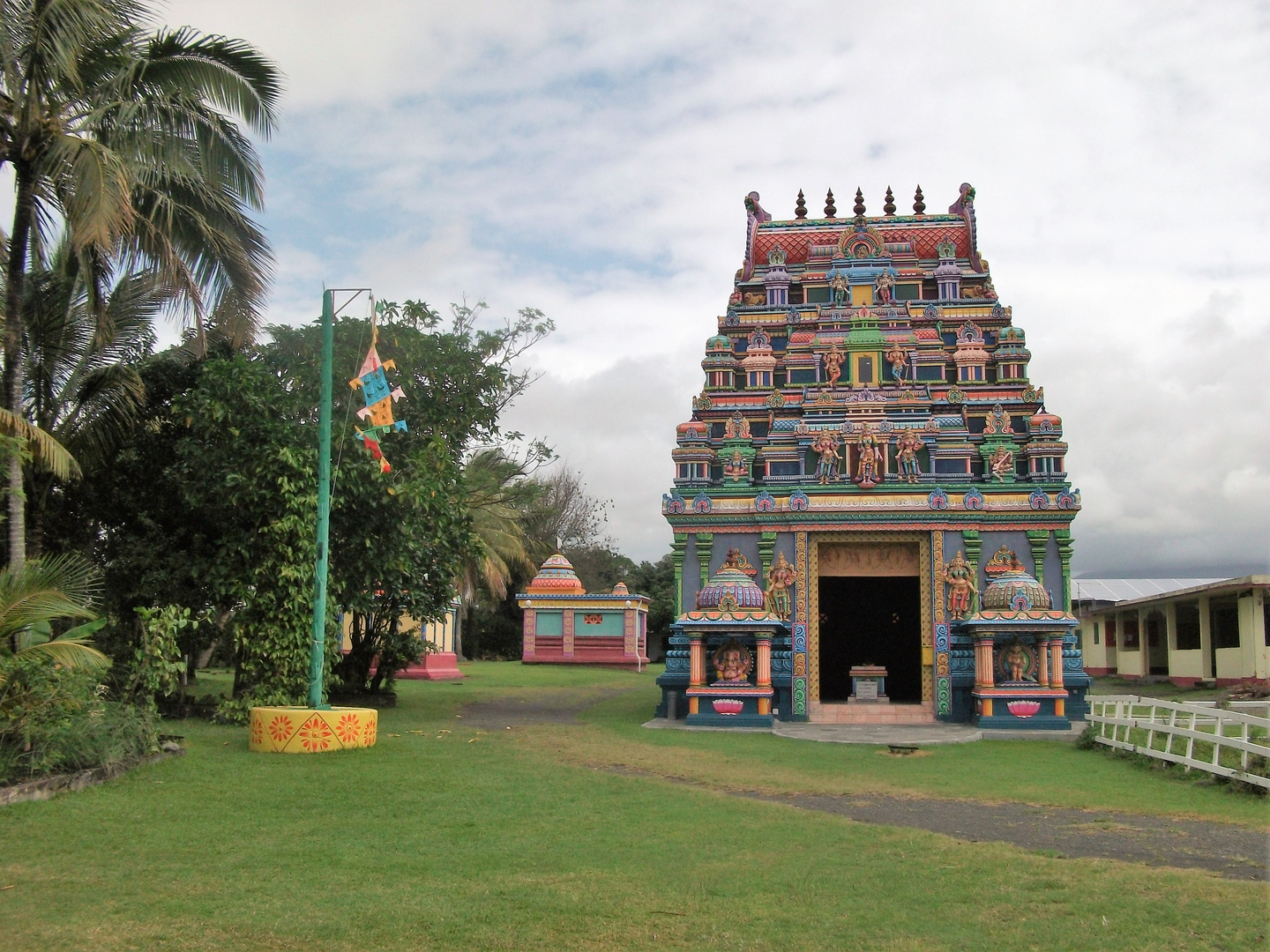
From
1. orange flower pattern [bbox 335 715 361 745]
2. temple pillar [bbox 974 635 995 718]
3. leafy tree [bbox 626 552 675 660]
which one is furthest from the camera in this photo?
leafy tree [bbox 626 552 675 660]

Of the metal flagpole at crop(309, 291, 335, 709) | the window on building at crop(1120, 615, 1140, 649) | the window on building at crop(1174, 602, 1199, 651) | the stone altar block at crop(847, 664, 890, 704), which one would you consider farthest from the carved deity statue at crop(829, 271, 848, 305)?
the window on building at crop(1120, 615, 1140, 649)

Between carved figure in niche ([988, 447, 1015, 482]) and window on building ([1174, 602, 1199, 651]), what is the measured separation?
596 inches

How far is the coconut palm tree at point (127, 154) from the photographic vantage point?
38.4 feet

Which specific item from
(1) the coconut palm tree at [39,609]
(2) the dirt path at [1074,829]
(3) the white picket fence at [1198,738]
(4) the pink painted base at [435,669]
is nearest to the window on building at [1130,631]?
(3) the white picket fence at [1198,738]

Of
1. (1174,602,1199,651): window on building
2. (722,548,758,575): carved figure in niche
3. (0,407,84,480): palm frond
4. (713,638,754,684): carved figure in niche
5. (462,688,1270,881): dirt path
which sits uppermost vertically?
(0,407,84,480): palm frond

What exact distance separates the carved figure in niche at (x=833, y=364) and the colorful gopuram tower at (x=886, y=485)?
25 millimetres

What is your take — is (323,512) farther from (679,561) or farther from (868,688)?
(868,688)

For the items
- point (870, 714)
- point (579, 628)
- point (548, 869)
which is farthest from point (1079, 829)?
point (579, 628)

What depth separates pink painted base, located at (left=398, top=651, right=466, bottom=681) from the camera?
92.1 ft

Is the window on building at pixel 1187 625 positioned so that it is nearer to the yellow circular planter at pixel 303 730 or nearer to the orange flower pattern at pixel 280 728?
the yellow circular planter at pixel 303 730

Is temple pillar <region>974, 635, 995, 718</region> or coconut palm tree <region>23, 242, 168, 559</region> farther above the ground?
coconut palm tree <region>23, 242, 168, 559</region>

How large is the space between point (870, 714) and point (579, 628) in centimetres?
1938

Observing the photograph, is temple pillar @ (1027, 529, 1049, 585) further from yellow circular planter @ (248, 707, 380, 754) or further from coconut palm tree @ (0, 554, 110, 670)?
coconut palm tree @ (0, 554, 110, 670)

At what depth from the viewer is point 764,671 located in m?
Result: 17.5
